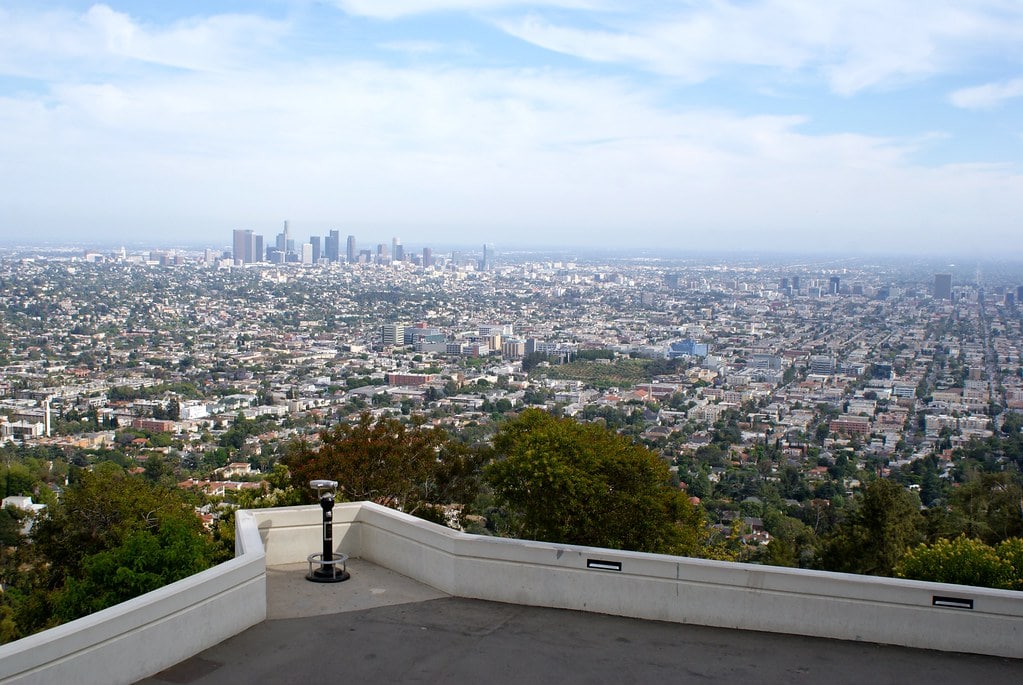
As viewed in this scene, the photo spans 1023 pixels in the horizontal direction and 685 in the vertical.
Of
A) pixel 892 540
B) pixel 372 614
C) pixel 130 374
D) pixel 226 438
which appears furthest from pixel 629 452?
pixel 130 374

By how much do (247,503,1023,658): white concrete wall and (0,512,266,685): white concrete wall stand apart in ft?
3.19

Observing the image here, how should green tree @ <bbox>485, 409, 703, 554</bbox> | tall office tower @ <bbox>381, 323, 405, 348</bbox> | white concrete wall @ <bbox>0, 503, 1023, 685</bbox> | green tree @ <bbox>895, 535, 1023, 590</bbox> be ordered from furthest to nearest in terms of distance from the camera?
tall office tower @ <bbox>381, 323, 405, 348</bbox> < green tree @ <bbox>485, 409, 703, 554</bbox> < green tree @ <bbox>895, 535, 1023, 590</bbox> < white concrete wall @ <bbox>0, 503, 1023, 685</bbox>

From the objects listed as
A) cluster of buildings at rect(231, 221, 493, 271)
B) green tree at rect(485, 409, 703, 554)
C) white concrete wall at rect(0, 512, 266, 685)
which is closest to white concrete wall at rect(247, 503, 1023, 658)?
white concrete wall at rect(0, 512, 266, 685)

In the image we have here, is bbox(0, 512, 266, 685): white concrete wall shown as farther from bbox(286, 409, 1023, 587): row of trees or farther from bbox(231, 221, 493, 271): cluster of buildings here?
bbox(231, 221, 493, 271): cluster of buildings

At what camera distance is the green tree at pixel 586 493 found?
830 centimetres

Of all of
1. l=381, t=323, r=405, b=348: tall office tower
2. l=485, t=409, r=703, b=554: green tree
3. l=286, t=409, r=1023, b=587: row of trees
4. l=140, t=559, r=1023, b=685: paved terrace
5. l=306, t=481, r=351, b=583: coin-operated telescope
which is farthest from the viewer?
l=381, t=323, r=405, b=348: tall office tower

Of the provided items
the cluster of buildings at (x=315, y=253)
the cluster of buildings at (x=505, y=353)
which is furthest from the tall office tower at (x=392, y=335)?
the cluster of buildings at (x=315, y=253)

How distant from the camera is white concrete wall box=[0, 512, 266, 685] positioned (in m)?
2.99

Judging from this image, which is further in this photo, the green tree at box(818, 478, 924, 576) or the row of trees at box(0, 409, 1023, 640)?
the green tree at box(818, 478, 924, 576)

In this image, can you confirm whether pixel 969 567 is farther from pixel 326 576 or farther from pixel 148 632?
pixel 148 632

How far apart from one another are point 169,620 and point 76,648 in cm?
42

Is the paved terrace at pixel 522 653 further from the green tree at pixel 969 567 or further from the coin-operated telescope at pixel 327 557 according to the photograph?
the green tree at pixel 969 567

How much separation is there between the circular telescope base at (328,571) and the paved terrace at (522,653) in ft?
1.03

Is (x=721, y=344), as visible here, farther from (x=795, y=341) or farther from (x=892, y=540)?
(x=892, y=540)
